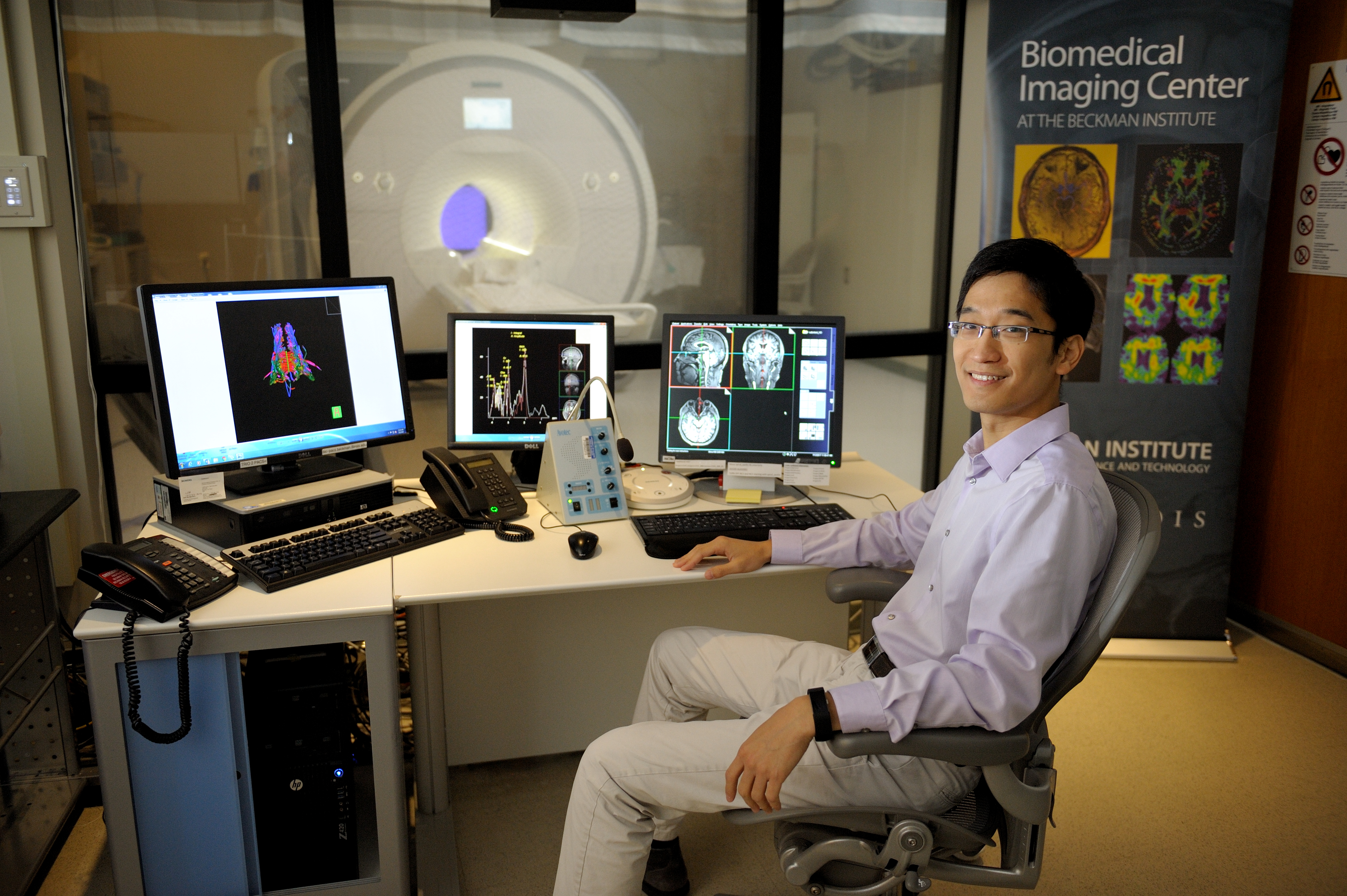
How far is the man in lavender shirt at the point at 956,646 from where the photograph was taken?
139 cm

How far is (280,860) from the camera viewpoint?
1.96m

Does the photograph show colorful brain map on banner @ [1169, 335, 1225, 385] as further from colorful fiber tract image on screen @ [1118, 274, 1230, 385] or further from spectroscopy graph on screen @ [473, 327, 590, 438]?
spectroscopy graph on screen @ [473, 327, 590, 438]

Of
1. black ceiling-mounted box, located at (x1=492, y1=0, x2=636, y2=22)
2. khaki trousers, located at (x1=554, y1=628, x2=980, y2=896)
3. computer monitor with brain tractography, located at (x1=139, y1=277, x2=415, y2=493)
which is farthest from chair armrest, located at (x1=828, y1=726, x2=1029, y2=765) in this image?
black ceiling-mounted box, located at (x1=492, y1=0, x2=636, y2=22)

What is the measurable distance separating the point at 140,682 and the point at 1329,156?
11.1 feet

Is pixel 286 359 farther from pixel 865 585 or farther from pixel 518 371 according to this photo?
pixel 865 585

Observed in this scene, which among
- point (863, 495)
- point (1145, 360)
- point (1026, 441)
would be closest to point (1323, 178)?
point (1145, 360)

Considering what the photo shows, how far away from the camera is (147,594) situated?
1.70 metres

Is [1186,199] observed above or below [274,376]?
above

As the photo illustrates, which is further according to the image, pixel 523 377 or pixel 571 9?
pixel 523 377

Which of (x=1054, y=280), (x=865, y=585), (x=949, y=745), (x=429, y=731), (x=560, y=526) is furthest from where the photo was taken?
(x=429, y=731)

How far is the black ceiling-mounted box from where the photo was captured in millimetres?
2217

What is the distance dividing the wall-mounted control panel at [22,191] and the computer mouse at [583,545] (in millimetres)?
1610

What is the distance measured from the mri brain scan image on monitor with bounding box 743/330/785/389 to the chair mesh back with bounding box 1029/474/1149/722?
39.0 inches

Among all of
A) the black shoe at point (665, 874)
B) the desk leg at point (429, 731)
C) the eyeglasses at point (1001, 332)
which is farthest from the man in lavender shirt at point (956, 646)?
the desk leg at point (429, 731)
